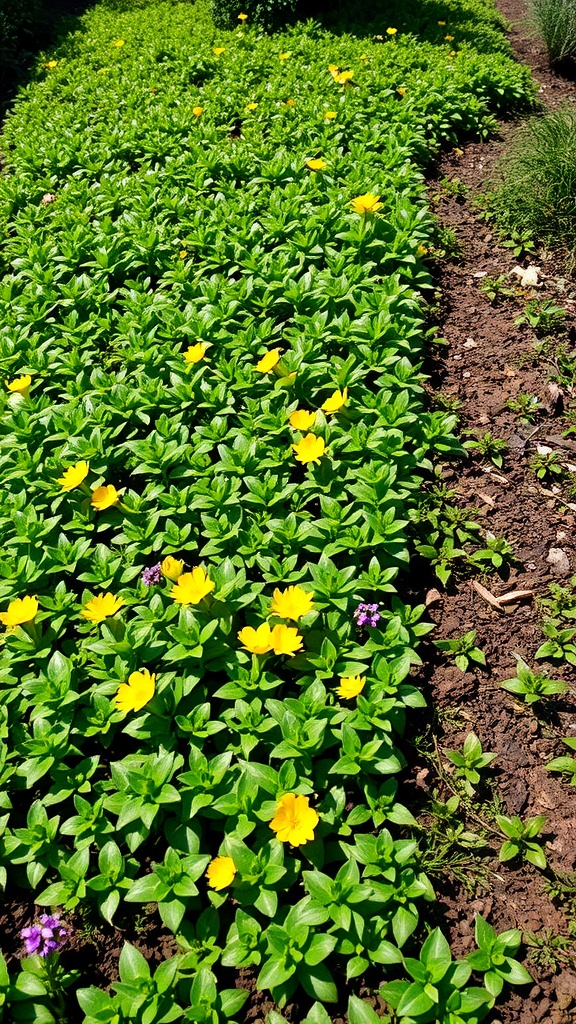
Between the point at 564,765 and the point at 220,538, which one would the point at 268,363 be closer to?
the point at 220,538

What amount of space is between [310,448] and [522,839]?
5.39 feet

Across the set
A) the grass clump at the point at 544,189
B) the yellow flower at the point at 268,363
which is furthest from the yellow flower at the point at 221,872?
the grass clump at the point at 544,189

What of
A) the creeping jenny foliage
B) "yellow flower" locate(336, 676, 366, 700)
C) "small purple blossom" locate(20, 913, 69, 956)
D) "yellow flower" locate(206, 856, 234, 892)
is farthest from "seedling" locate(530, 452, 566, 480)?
"small purple blossom" locate(20, 913, 69, 956)

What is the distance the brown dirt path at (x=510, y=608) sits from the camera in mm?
2035

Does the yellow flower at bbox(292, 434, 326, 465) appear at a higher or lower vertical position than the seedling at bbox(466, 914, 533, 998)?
higher

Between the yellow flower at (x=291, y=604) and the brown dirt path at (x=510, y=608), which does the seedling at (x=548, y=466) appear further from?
the yellow flower at (x=291, y=604)

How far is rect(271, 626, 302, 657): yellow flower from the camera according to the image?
2.32m

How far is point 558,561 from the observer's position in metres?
2.99

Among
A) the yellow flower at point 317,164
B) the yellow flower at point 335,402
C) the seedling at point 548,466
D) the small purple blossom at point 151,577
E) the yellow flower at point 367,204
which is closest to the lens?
the small purple blossom at point 151,577

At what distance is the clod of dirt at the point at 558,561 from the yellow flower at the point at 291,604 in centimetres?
118

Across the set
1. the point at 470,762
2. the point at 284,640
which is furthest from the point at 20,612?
the point at 470,762

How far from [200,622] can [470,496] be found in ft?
4.76

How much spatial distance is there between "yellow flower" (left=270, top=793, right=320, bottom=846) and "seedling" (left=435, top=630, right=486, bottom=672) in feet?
3.06

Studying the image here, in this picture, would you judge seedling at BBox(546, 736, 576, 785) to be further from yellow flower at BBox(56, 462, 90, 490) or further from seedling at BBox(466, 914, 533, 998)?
yellow flower at BBox(56, 462, 90, 490)
